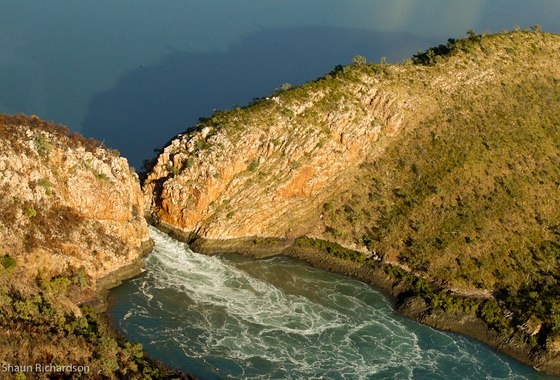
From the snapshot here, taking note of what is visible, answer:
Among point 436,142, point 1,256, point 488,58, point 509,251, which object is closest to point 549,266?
point 509,251

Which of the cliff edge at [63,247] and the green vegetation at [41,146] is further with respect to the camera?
the green vegetation at [41,146]

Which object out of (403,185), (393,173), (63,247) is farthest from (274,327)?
(393,173)

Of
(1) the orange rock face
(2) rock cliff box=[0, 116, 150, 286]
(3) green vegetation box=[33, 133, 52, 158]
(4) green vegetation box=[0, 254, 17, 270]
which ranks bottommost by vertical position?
(4) green vegetation box=[0, 254, 17, 270]

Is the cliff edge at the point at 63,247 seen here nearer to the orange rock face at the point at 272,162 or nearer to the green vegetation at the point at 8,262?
the green vegetation at the point at 8,262

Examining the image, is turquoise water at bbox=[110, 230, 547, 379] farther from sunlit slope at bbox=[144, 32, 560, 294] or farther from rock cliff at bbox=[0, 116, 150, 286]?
sunlit slope at bbox=[144, 32, 560, 294]

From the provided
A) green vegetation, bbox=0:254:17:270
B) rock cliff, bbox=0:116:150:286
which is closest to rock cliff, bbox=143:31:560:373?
rock cliff, bbox=0:116:150:286

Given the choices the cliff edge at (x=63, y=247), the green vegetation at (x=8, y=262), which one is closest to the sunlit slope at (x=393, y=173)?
the cliff edge at (x=63, y=247)
